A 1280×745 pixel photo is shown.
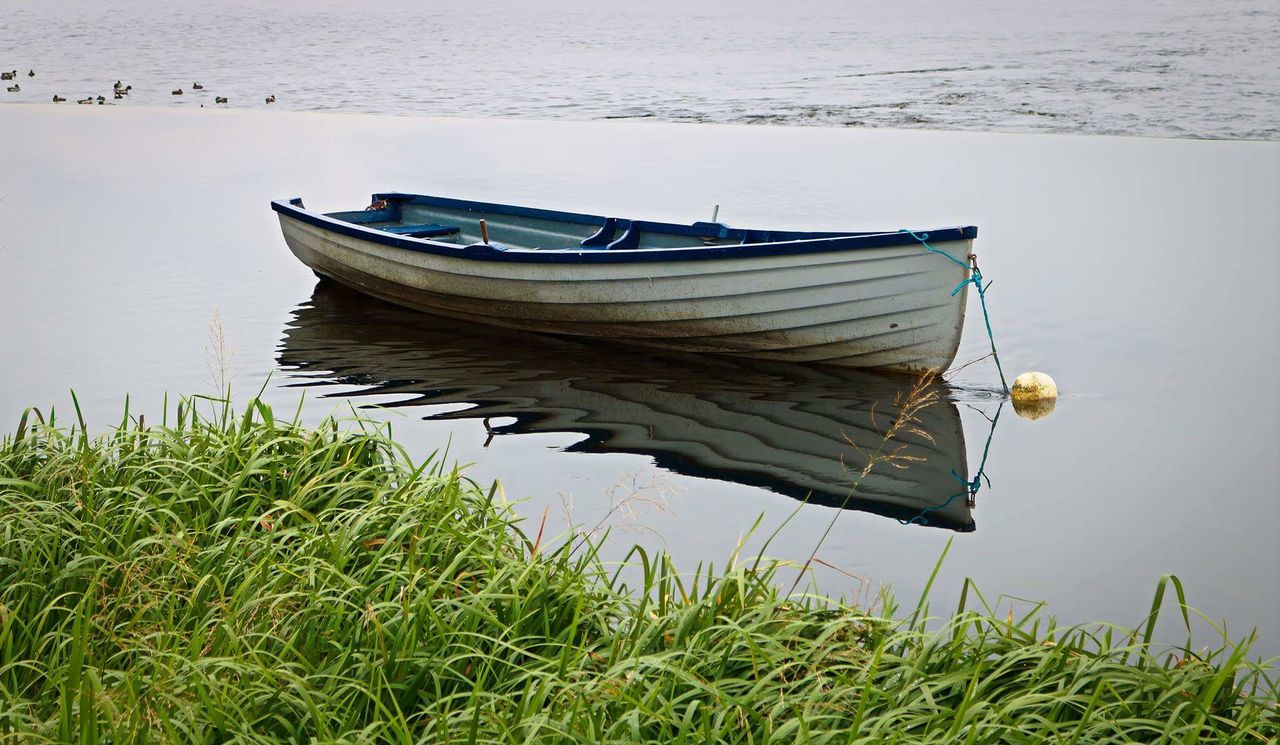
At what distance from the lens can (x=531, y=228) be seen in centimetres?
1287

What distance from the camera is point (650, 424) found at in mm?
8922

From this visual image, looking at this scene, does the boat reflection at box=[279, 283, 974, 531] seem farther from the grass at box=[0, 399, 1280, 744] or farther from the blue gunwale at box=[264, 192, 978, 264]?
the grass at box=[0, 399, 1280, 744]

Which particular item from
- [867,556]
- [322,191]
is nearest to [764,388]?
[867,556]

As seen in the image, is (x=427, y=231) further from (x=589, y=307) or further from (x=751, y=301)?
(x=751, y=301)

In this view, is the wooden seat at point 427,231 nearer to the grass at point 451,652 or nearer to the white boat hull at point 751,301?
the white boat hull at point 751,301

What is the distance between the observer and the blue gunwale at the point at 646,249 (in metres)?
9.16

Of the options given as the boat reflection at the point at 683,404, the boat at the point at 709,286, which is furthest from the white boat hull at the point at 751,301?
the boat reflection at the point at 683,404

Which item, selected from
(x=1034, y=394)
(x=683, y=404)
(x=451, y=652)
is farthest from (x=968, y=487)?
(x=451, y=652)

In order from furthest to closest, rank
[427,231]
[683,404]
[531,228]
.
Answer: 1. [427,231]
2. [531,228]
3. [683,404]

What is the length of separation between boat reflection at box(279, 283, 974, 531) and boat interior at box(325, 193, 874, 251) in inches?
42.5

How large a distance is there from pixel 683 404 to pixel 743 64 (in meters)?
41.0

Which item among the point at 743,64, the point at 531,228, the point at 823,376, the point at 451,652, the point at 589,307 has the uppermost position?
the point at 743,64

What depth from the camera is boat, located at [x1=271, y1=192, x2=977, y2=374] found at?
9.33 m

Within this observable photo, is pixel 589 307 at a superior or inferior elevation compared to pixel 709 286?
inferior
